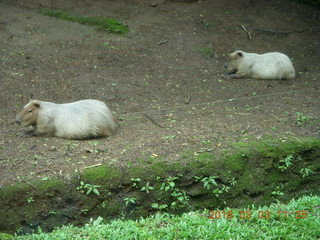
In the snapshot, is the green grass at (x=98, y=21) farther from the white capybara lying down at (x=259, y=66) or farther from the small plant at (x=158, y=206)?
the small plant at (x=158, y=206)

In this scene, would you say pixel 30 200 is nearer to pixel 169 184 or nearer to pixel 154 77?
pixel 169 184

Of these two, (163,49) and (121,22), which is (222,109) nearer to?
(163,49)

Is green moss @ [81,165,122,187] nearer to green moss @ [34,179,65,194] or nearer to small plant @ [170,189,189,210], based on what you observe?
green moss @ [34,179,65,194]

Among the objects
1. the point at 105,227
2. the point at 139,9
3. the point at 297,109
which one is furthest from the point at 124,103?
the point at 139,9

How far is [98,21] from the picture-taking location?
414 inches

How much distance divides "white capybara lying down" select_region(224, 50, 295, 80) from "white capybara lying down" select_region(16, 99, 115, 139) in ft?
12.6

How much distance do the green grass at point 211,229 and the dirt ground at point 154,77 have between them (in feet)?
3.69

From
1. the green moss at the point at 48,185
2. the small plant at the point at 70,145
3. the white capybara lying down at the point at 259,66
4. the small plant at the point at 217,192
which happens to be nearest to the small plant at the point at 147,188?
the small plant at the point at 217,192

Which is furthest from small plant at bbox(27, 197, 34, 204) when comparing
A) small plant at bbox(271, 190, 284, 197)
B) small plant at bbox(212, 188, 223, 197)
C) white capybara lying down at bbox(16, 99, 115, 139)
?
small plant at bbox(271, 190, 284, 197)

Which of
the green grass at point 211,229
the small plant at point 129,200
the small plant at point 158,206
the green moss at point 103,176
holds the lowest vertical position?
the small plant at point 158,206

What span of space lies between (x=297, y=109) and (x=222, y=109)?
1.26 meters

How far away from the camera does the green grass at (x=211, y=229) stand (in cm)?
404

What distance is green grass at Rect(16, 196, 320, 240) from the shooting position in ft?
13.3
